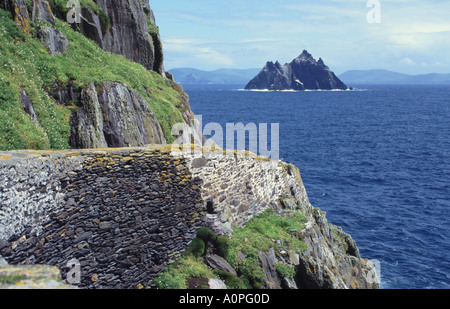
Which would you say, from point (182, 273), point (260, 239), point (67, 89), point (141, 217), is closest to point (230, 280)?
point (182, 273)

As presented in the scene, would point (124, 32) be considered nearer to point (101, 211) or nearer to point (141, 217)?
point (141, 217)

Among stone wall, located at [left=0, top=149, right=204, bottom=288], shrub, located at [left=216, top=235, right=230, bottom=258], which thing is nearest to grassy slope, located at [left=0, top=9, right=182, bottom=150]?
stone wall, located at [left=0, top=149, right=204, bottom=288]

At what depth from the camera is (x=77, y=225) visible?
1210cm

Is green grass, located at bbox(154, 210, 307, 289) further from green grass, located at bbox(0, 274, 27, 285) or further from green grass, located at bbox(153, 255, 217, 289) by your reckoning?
green grass, located at bbox(0, 274, 27, 285)

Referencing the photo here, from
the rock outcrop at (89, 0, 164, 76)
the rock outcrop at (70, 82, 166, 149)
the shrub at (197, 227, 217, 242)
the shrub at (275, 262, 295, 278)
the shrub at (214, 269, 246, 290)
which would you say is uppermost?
the rock outcrop at (89, 0, 164, 76)

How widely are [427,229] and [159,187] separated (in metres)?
37.2

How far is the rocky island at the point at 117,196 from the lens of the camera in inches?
434

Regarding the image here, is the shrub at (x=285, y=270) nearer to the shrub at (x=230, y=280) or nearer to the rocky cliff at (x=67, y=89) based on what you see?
the shrub at (x=230, y=280)

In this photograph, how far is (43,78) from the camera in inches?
836

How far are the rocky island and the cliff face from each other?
41 mm

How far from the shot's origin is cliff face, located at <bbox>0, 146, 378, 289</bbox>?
1064 centimetres

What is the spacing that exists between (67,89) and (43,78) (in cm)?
137

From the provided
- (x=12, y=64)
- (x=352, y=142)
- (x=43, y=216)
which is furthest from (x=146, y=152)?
(x=352, y=142)

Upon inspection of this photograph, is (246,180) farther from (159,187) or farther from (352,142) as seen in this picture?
(352,142)
